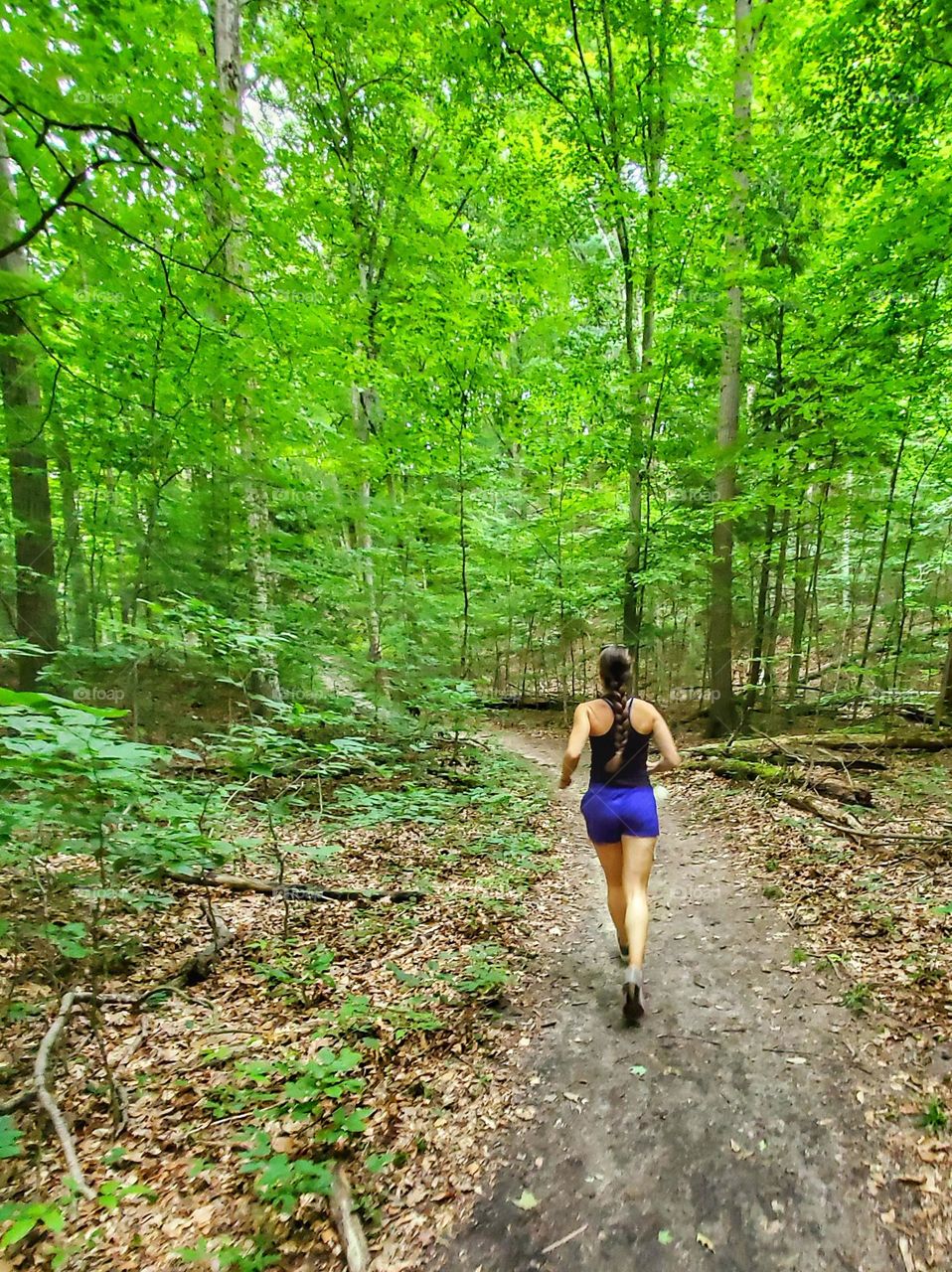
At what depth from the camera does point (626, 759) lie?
4.05 meters

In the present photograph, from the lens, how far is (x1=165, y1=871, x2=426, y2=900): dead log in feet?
18.9

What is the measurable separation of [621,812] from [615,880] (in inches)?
22.0

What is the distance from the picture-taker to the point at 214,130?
479 cm

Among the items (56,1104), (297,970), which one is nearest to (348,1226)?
(56,1104)

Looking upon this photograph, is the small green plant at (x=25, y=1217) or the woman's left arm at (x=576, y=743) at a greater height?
the woman's left arm at (x=576, y=743)

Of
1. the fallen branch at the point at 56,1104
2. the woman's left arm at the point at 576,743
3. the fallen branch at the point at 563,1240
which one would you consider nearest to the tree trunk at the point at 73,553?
the fallen branch at the point at 56,1104

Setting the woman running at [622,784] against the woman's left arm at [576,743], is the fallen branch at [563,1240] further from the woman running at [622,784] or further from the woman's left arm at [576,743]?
the woman's left arm at [576,743]

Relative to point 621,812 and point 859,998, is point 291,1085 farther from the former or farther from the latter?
point 859,998

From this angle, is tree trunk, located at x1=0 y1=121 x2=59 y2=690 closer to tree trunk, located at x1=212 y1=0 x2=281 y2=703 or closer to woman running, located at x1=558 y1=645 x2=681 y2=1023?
tree trunk, located at x1=212 y1=0 x2=281 y2=703

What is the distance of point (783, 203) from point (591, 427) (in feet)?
17.5

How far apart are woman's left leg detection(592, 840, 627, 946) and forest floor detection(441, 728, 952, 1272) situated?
48 centimetres

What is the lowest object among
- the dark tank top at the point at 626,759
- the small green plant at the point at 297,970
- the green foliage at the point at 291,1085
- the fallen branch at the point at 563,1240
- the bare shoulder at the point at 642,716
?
the small green plant at the point at 297,970

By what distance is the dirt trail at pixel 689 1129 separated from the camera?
2350mm

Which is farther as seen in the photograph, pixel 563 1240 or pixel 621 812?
pixel 621 812
